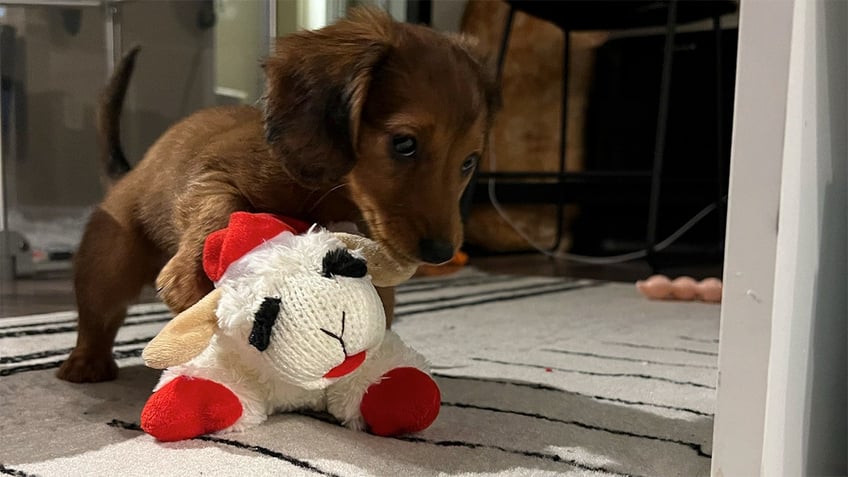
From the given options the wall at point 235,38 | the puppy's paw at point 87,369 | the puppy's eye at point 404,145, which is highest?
the wall at point 235,38

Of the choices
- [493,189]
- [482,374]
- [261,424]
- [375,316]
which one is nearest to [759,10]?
[375,316]

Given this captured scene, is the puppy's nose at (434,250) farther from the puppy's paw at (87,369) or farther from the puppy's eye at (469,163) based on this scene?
the puppy's paw at (87,369)

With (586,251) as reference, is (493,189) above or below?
above

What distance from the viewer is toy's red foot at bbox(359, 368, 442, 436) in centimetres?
68

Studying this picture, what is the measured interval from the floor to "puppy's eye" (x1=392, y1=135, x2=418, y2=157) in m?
0.40

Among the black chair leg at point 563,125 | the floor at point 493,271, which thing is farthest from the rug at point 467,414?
the black chair leg at point 563,125

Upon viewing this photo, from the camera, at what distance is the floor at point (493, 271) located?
1445mm

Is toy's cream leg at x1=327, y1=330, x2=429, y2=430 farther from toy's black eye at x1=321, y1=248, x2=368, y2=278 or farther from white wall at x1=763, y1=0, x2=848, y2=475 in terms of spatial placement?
white wall at x1=763, y1=0, x2=848, y2=475

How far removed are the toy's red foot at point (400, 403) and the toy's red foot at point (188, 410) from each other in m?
0.12

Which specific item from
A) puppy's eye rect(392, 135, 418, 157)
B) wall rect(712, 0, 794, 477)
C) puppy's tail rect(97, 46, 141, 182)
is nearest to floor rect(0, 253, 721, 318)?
puppy's tail rect(97, 46, 141, 182)

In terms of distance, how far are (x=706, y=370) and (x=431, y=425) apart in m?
0.44

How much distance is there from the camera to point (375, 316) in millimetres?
638

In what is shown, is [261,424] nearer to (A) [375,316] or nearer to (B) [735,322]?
(A) [375,316]

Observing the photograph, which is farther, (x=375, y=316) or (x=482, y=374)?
(x=482, y=374)
